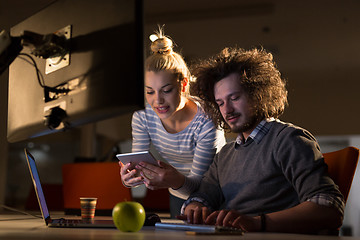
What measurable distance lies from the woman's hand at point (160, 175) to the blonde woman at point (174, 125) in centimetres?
2

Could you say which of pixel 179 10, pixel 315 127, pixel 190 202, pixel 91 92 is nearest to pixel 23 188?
pixel 179 10

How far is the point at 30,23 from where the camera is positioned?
1146mm

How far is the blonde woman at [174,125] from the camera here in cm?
181

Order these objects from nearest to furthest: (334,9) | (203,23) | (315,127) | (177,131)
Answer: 1. (177,131)
2. (334,9)
3. (203,23)
4. (315,127)

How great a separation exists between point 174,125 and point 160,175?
1.89 ft

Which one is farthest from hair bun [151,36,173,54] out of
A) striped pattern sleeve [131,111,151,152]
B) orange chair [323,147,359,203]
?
orange chair [323,147,359,203]

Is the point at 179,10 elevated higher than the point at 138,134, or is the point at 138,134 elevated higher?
the point at 179,10

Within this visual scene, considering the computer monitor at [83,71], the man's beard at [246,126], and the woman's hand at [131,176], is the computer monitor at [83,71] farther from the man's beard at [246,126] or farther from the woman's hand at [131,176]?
the man's beard at [246,126]

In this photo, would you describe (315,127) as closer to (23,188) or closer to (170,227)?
Answer: (23,188)

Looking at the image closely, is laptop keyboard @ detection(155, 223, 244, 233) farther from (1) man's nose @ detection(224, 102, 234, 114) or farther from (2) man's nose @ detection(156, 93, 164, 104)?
(2) man's nose @ detection(156, 93, 164, 104)

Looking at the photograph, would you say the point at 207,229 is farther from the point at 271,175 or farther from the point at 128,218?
the point at 271,175

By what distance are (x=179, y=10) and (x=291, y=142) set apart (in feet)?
13.5

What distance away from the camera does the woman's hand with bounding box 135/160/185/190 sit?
4.86ft

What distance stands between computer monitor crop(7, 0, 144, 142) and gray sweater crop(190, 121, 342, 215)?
0.60 meters
